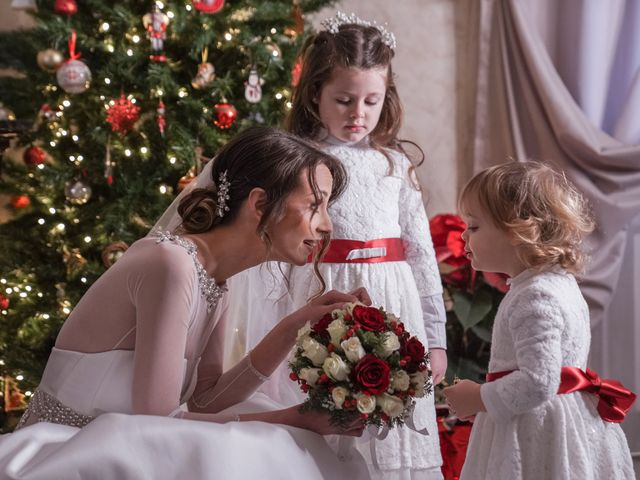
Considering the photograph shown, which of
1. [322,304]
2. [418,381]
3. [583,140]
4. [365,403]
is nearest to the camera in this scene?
[365,403]

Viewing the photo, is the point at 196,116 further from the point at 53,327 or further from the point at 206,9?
the point at 53,327

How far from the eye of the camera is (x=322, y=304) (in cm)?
219

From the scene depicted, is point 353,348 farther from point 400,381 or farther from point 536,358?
point 536,358

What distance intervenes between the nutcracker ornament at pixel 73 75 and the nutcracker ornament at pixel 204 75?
19.2 inches

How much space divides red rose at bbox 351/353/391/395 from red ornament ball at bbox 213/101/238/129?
222 cm

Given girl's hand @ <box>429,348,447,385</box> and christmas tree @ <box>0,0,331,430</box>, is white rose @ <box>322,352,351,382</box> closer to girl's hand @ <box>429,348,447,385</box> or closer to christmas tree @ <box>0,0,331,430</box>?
girl's hand @ <box>429,348,447,385</box>

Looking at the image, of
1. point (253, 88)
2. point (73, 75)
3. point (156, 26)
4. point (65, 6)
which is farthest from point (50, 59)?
point (253, 88)

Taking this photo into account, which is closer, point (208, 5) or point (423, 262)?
point (423, 262)

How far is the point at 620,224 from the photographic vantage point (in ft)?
13.3

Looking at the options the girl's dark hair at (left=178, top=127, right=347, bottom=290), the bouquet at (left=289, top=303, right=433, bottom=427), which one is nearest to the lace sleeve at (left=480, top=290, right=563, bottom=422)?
the bouquet at (left=289, top=303, right=433, bottom=427)

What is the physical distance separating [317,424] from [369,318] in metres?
0.27

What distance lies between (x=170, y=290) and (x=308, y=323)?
0.34 m

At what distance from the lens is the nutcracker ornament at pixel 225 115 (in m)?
3.85

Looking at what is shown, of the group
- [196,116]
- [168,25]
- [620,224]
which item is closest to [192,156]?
[196,116]
